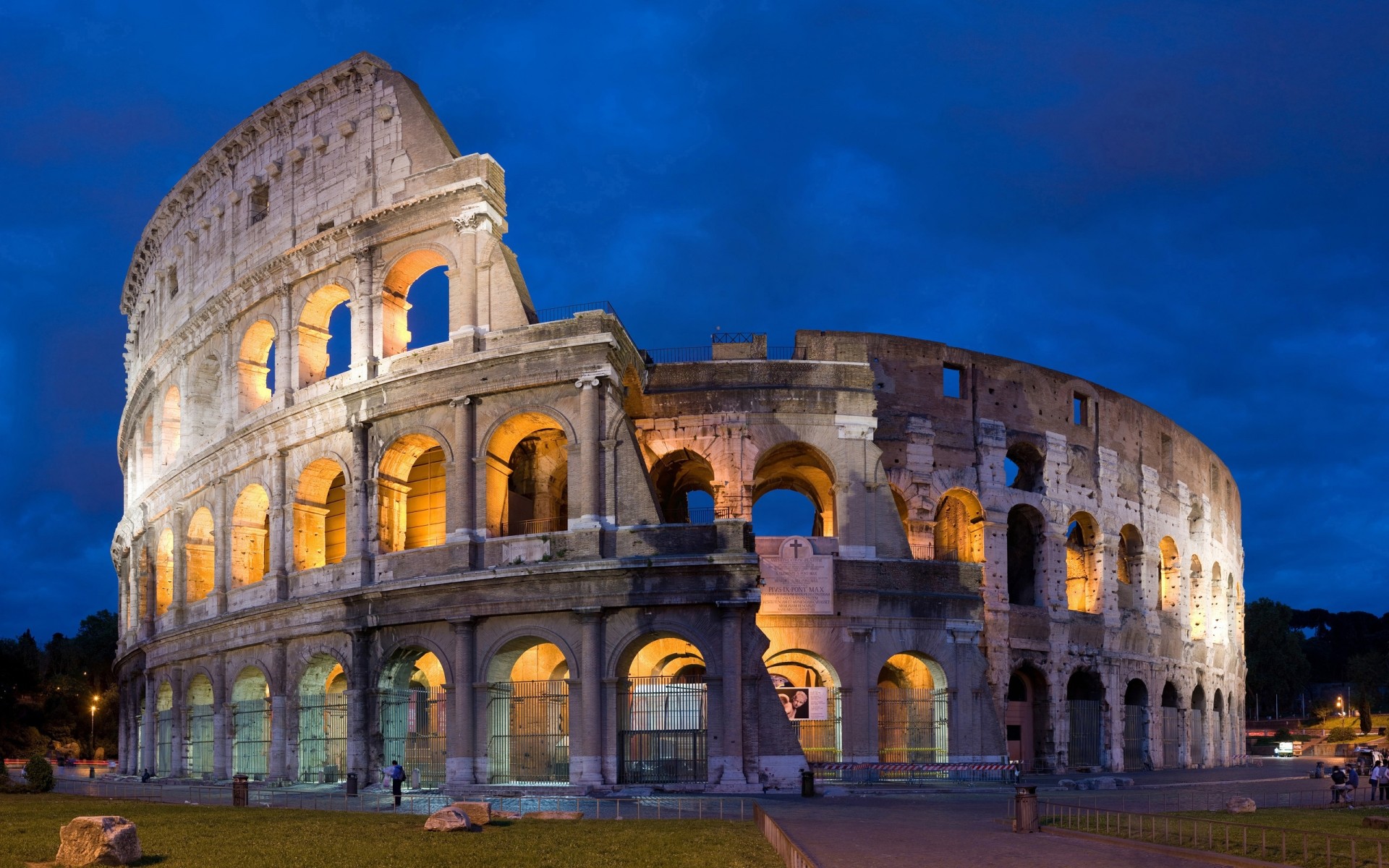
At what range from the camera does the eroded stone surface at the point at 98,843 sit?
1292cm

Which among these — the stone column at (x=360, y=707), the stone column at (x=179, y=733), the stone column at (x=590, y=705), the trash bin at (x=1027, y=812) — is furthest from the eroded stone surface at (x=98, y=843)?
the stone column at (x=179, y=733)

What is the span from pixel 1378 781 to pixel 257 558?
82.7 ft

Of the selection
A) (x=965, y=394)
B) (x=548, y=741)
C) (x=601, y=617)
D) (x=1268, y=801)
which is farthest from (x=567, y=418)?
(x=1268, y=801)

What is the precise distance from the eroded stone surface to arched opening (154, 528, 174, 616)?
2325cm

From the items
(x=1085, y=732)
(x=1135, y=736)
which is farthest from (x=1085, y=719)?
(x=1135, y=736)

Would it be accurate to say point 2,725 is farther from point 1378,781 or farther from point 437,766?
point 1378,781

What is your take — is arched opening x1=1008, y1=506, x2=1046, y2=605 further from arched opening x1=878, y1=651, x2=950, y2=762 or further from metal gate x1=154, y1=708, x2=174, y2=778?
metal gate x1=154, y1=708, x2=174, y2=778

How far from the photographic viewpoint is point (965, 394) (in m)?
32.7

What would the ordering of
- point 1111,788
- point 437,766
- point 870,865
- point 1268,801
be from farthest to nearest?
point 1111,788, point 437,766, point 1268,801, point 870,865

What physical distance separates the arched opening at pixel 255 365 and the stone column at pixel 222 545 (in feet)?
6.75

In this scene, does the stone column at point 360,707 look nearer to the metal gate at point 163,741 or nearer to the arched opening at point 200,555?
the arched opening at point 200,555

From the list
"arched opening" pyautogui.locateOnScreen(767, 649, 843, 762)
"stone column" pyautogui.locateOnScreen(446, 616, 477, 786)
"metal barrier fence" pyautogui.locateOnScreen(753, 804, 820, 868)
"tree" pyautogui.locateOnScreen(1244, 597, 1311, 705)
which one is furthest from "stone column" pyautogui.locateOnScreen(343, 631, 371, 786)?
"tree" pyautogui.locateOnScreen(1244, 597, 1311, 705)

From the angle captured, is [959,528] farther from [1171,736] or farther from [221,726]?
[221,726]

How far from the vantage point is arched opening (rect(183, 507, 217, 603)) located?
1298 inches
